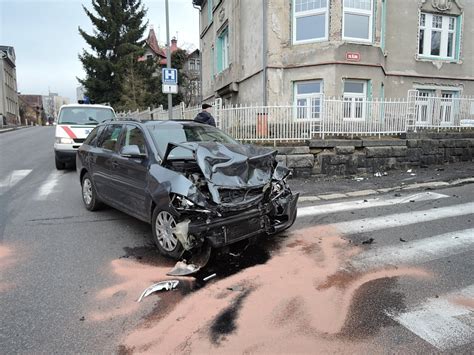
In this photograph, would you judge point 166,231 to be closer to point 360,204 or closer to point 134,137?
point 134,137

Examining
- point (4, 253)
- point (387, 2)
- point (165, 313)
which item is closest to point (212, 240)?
point (165, 313)

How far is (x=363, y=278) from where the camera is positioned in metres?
4.10

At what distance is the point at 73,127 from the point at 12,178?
230 centimetres

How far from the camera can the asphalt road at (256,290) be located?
9.81 ft

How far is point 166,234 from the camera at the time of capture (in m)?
4.61

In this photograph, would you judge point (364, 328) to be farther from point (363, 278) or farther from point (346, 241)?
point (346, 241)

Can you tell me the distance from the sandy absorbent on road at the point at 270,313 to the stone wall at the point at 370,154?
216 inches

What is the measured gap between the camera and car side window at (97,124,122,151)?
617cm

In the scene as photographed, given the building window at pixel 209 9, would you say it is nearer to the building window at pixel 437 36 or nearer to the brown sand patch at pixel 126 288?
the building window at pixel 437 36

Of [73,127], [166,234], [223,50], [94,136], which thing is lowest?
[166,234]

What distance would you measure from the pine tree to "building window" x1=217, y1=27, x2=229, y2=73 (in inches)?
705

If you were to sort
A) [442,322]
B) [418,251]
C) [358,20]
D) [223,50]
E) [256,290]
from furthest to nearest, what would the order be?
[223,50]
[358,20]
[418,251]
[256,290]
[442,322]

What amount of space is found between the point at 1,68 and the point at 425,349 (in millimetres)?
71049

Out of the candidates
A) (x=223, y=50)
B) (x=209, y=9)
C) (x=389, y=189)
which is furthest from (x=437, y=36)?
(x=209, y=9)
